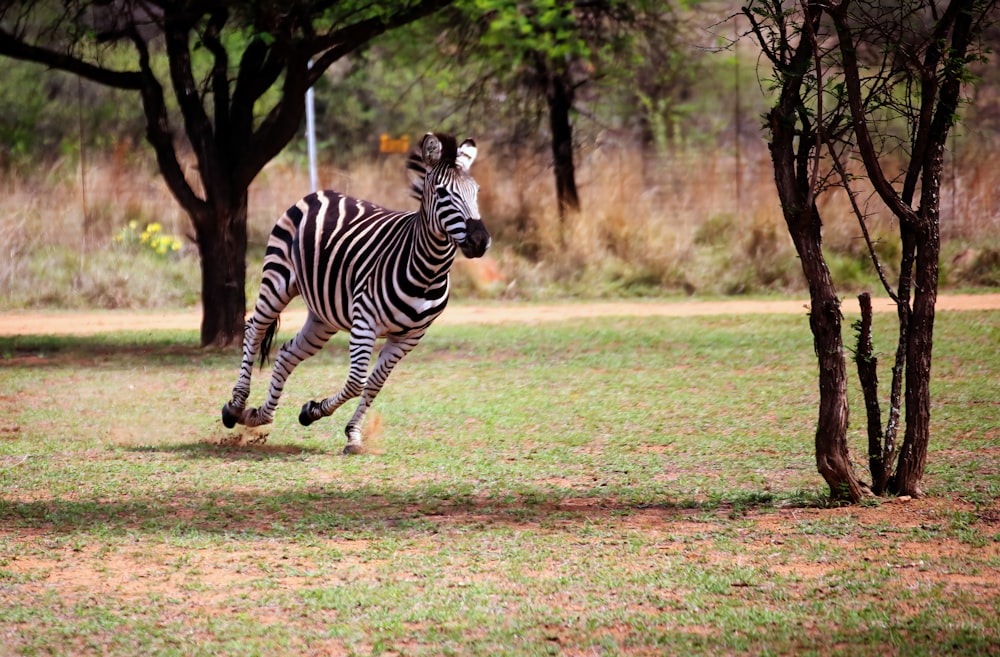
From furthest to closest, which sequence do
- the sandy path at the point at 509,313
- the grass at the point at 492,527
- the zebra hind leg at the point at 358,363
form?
the sandy path at the point at 509,313 → the zebra hind leg at the point at 358,363 → the grass at the point at 492,527

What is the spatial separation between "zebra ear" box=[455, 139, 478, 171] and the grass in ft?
6.25

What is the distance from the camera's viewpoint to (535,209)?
70.0 feet

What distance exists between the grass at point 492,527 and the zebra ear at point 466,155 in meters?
1.90

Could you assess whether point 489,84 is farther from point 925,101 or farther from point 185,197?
point 925,101

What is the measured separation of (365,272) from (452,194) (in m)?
1.08

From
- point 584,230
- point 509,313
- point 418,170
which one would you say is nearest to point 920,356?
point 418,170

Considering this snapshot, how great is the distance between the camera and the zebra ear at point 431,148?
873 cm

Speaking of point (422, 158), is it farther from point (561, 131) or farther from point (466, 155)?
point (561, 131)

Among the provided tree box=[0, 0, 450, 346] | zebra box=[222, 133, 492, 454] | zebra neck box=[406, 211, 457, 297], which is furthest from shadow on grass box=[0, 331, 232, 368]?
zebra neck box=[406, 211, 457, 297]

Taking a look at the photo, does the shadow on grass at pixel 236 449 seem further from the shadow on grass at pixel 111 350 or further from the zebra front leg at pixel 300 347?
the shadow on grass at pixel 111 350

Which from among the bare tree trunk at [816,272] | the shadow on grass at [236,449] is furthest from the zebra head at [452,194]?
the bare tree trunk at [816,272]

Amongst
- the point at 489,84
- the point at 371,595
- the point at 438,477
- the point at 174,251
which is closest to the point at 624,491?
the point at 438,477

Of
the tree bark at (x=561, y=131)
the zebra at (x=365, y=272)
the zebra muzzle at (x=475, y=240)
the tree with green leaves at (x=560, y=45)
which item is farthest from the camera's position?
the tree bark at (x=561, y=131)

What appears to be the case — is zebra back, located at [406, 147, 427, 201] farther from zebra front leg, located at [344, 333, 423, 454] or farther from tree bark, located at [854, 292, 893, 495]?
tree bark, located at [854, 292, 893, 495]
